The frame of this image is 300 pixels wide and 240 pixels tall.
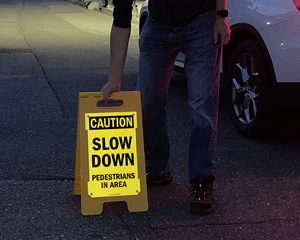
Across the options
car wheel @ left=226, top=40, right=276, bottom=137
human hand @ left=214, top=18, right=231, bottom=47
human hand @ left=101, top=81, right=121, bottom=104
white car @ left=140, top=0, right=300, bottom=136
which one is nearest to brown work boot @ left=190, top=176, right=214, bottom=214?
human hand @ left=101, top=81, right=121, bottom=104

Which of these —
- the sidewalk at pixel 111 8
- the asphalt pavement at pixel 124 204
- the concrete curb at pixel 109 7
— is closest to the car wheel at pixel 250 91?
the asphalt pavement at pixel 124 204

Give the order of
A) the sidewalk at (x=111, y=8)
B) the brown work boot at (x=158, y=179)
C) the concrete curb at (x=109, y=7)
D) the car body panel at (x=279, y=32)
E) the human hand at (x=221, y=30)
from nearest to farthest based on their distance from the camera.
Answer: the human hand at (x=221, y=30) → the brown work boot at (x=158, y=179) → the car body panel at (x=279, y=32) → the sidewalk at (x=111, y=8) → the concrete curb at (x=109, y=7)

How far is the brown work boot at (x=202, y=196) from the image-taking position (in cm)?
381

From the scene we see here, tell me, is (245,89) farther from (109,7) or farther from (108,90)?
(109,7)

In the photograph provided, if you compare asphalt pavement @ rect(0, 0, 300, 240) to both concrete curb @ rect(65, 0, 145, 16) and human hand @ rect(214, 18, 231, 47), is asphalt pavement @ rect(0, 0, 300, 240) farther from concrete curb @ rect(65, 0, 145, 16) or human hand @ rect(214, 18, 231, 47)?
concrete curb @ rect(65, 0, 145, 16)

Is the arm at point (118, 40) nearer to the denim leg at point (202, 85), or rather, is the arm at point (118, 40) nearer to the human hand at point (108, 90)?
the human hand at point (108, 90)

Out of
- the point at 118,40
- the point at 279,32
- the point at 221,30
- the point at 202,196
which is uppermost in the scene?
the point at 221,30

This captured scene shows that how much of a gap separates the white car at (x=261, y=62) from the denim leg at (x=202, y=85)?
3.65 ft

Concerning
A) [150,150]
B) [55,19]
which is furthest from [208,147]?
[55,19]

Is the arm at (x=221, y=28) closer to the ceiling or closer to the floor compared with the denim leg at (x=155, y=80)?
closer to the ceiling

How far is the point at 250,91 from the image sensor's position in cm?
539

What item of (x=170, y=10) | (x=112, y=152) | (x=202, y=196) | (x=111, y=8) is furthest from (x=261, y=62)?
(x=111, y=8)

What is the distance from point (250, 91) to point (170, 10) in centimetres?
178

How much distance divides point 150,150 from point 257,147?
1369 millimetres
